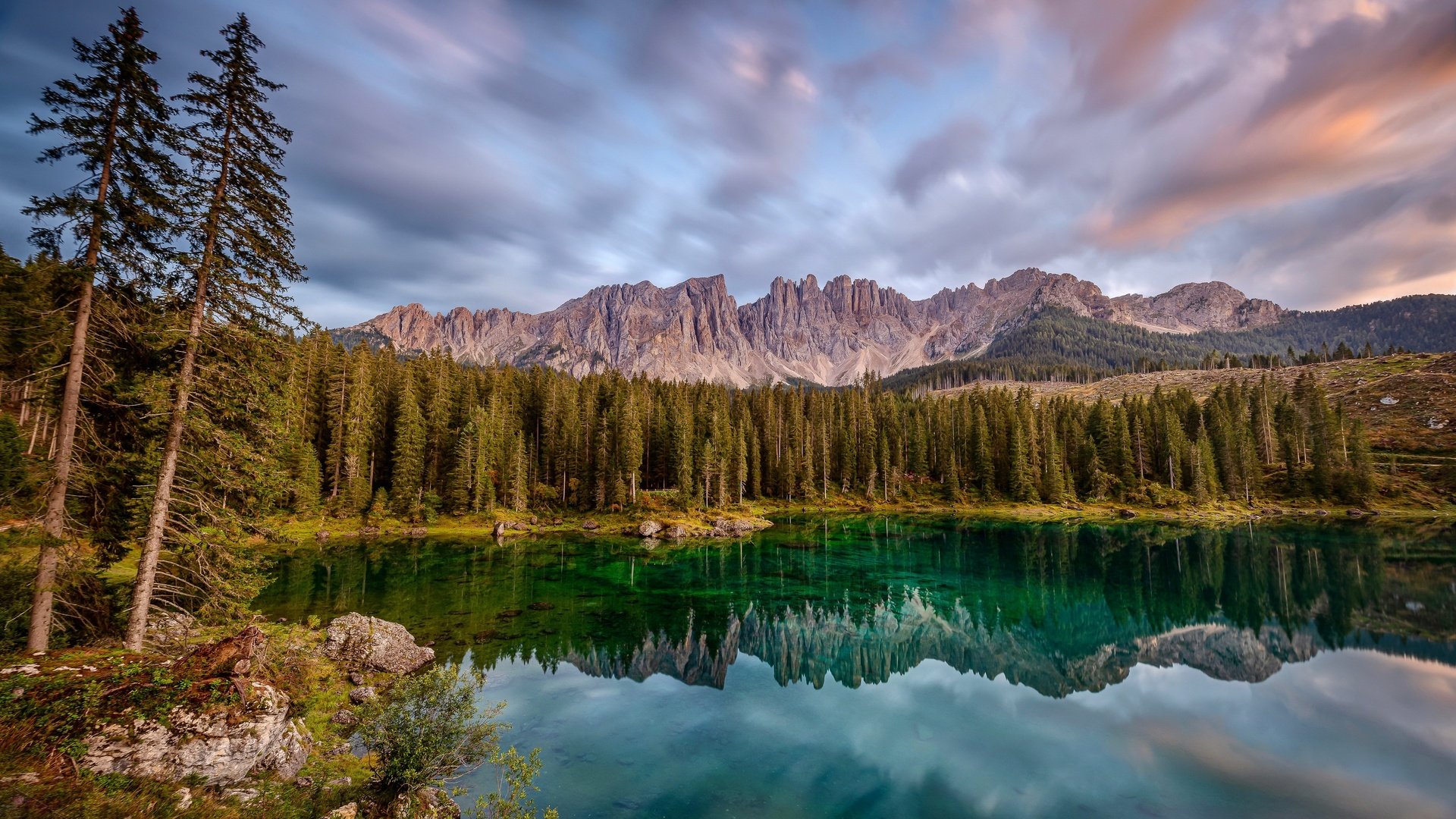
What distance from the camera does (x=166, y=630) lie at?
1691 centimetres

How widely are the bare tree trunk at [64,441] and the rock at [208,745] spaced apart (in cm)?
650

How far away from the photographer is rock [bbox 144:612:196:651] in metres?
15.9

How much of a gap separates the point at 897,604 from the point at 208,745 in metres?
39.2

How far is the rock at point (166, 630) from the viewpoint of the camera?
627 inches

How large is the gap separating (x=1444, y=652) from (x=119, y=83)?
65.0 metres

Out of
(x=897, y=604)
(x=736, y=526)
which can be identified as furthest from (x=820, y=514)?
(x=897, y=604)

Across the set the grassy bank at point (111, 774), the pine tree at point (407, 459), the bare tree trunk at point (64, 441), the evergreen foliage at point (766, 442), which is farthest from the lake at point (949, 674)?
the evergreen foliage at point (766, 442)

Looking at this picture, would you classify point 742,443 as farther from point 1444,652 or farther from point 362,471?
point 1444,652

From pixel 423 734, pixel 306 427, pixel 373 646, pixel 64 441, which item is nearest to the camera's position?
pixel 423 734

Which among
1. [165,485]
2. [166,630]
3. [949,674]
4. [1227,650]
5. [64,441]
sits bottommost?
[1227,650]

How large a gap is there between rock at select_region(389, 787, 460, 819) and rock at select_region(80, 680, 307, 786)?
3260 mm

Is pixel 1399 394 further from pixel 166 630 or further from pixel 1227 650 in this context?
pixel 166 630

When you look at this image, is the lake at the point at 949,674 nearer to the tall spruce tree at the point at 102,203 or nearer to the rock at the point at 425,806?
the rock at the point at 425,806

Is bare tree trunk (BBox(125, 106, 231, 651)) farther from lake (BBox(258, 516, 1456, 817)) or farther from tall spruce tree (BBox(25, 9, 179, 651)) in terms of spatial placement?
lake (BBox(258, 516, 1456, 817))
